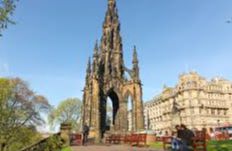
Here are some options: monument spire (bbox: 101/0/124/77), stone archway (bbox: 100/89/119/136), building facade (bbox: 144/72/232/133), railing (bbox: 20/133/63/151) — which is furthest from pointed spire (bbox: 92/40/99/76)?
building facade (bbox: 144/72/232/133)

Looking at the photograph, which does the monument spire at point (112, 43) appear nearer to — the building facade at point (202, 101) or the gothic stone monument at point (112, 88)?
the gothic stone monument at point (112, 88)

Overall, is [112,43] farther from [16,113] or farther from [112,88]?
[16,113]

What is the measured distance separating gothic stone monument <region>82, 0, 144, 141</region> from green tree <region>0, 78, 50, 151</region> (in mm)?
10093

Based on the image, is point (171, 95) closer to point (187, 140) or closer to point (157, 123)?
point (157, 123)

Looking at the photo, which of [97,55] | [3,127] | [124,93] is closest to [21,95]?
[3,127]

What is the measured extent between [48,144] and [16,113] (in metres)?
26.2

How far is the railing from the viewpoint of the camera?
57.0 feet

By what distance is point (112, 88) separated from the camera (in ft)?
127

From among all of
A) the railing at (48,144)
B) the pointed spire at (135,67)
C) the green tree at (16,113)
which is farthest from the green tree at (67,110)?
the railing at (48,144)

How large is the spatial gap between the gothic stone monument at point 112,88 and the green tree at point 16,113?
33.1 ft

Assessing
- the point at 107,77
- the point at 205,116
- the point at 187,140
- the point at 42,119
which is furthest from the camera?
the point at 205,116

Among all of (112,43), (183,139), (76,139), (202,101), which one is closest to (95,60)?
(112,43)

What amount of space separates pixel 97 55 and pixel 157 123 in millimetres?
70931

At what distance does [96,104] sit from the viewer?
36.2 metres
